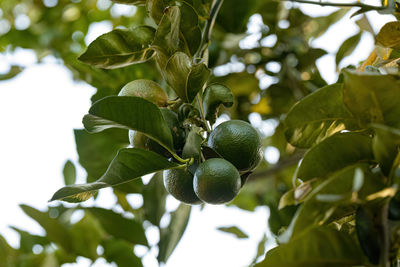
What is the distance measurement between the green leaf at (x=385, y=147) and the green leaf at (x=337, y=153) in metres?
0.05

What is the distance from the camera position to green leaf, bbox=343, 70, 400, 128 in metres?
0.60

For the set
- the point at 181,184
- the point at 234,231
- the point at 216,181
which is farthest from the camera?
the point at 234,231

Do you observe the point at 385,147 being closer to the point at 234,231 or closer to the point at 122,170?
the point at 122,170

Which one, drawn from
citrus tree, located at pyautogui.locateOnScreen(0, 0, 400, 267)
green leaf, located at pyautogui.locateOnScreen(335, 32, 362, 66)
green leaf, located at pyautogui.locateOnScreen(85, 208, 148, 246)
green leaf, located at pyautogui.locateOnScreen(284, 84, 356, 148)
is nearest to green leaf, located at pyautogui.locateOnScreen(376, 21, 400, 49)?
citrus tree, located at pyautogui.locateOnScreen(0, 0, 400, 267)

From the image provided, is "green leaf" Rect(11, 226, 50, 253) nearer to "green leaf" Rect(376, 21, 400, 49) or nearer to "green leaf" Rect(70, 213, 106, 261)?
"green leaf" Rect(70, 213, 106, 261)

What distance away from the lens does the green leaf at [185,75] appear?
31.9 inches

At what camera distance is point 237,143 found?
2.65ft

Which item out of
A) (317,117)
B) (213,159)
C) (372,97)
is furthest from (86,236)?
(372,97)

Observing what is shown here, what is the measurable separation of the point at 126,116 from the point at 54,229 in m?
0.84

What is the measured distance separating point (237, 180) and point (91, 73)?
2.59 feet

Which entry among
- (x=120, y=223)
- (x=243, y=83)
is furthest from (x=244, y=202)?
(x=120, y=223)

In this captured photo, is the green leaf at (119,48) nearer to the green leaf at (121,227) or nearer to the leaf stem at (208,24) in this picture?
the leaf stem at (208,24)

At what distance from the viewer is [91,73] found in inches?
55.0

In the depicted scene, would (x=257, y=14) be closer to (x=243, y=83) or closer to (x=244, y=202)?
(x=243, y=83)
